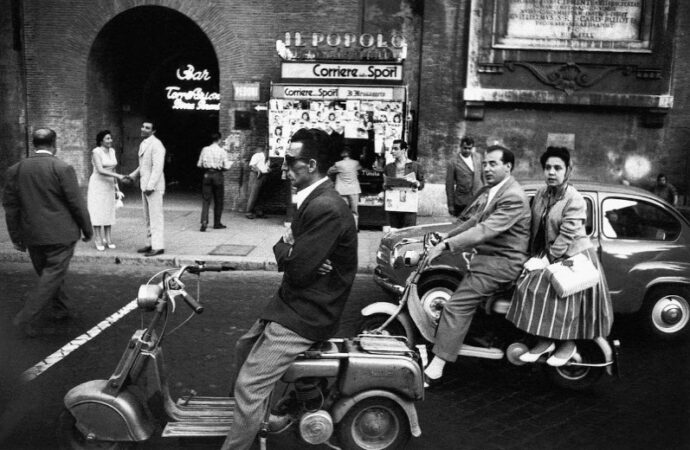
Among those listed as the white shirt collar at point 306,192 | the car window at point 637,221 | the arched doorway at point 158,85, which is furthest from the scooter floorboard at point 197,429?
the arched doorway at point 158,85

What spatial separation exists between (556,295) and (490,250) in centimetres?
63

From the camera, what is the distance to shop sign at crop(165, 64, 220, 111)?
1884 centimetres

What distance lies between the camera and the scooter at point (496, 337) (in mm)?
5344

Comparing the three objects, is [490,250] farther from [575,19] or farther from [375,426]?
[575,19]

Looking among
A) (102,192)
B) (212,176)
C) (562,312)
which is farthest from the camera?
(212,176)

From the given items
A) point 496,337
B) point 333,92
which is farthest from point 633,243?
point 333,92

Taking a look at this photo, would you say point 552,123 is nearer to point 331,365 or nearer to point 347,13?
point 347,13

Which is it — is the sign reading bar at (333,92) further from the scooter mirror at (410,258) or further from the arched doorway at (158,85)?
the scooter mirror at (410,258)

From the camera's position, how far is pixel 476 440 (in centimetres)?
454

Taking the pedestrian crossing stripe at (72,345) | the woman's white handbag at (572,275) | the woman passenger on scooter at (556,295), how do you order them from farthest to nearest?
the pedestrian crossing stripe at (72,345) → the woman passenger on scooter at (556,295) → the woman's white handbag at (572,275)

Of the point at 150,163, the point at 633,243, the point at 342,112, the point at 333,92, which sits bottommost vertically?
the point at 633,243

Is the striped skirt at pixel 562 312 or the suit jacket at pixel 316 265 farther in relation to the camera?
the striped skirt at pixel 562 312

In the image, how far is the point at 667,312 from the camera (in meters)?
6.96

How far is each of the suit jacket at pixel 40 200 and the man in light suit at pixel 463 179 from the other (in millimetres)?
5431
